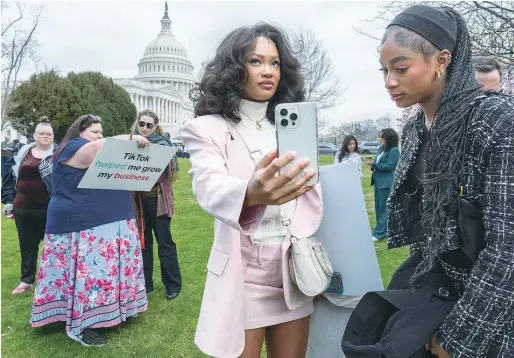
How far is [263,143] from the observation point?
1873 mm

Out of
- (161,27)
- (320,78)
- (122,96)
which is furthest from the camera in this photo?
(161,27)

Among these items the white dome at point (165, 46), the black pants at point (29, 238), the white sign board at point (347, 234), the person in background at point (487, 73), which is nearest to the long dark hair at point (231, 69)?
the white sign board at point (347, 234)

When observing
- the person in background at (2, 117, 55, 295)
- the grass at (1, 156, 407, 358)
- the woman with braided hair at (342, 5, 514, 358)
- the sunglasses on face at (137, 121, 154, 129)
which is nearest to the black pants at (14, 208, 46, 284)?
the person in background at (2, 117, 55, 295)

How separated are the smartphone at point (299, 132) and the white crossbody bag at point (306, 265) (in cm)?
50

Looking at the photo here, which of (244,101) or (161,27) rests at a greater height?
(161,27)

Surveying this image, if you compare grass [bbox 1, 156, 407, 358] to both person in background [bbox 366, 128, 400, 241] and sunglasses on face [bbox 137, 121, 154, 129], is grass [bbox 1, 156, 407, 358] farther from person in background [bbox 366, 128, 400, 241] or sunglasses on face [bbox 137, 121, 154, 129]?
sunglasses on face [bbox 137, 121, 154, 129]

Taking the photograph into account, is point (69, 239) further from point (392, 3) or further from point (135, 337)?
point (392, 3)

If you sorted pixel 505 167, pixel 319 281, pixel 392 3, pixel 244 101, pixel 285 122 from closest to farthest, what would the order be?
pixel 505 167 < pixel 285 122 < pixel 319 281 < pixel 244 101 < pixel 392 3

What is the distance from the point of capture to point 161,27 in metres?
92.9

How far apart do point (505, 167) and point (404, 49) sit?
0.47 metres

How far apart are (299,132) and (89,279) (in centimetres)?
346

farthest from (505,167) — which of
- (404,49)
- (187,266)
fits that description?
(187,266)

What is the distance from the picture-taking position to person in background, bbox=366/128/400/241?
24.1 feet

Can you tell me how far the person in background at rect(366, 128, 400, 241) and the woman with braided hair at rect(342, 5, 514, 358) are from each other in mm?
6056
